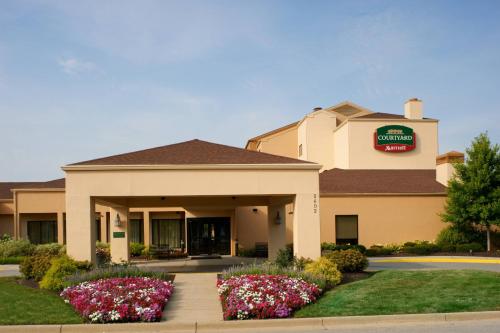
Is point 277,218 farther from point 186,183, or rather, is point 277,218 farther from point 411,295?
point 411,295

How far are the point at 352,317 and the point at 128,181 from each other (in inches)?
361

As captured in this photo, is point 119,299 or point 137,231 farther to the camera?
point 137,231

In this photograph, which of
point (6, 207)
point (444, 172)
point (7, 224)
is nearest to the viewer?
point (444, 172)

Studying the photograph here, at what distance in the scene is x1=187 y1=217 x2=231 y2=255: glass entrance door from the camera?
116 feet

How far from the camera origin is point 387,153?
143 feet

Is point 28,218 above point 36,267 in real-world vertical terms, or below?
above

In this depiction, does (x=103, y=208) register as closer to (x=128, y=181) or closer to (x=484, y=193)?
(x=128, y=181)

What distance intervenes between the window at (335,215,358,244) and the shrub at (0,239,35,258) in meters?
18.3

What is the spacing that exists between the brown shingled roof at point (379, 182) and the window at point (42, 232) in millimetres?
Result: 18489

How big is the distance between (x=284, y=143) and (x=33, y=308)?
3749cm

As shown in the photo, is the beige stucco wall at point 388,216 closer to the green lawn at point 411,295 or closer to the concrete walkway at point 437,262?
the concrete walkway at point 437,262

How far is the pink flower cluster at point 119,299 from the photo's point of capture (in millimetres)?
12703

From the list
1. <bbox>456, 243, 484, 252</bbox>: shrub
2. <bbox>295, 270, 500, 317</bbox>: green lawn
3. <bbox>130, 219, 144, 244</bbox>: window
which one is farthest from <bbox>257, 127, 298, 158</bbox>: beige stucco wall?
<bbox>295, 270, 500, 317</bbox>: green lawn

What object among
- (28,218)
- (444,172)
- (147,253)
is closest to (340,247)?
(444,172)
